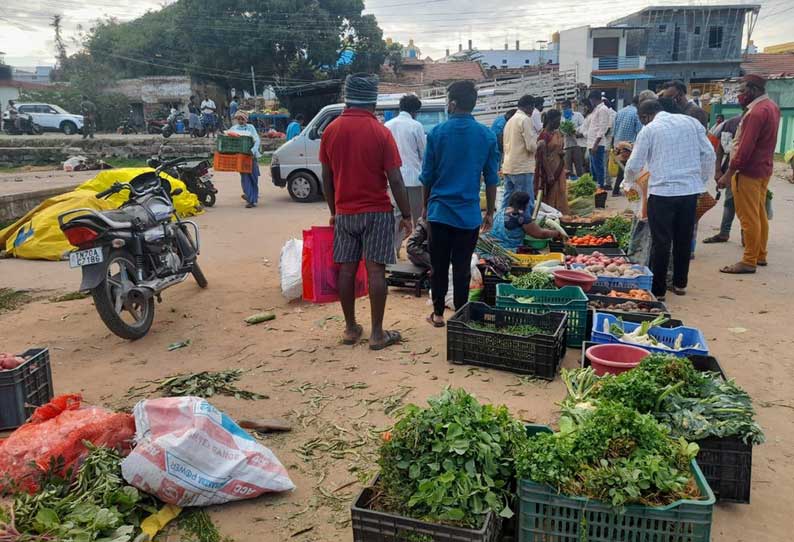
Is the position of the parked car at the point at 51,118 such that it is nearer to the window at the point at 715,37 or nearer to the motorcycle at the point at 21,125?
the motorcycle at the point at 21,125

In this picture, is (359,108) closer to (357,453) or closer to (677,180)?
(357,453)

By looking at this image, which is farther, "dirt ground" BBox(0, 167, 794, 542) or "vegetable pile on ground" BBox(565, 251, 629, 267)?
"vegetable pile on ground" BBox(565, 251, 629, 267)

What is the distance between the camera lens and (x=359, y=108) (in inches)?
179

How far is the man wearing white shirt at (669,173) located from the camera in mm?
5598

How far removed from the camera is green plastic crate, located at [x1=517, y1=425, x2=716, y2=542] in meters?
2.17

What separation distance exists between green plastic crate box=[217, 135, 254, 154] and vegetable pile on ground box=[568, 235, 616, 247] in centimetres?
700

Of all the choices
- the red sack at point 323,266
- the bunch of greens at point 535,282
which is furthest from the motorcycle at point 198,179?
the bunch of greens at point 535,282

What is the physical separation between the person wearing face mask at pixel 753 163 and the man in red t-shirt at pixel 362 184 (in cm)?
421

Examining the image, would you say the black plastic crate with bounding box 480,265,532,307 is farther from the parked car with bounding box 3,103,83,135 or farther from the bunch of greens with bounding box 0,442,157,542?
the parked car with bounding box 3,103,83,135

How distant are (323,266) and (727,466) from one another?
3.70 meters

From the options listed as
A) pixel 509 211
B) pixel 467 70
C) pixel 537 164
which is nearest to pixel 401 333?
pixel 509 211

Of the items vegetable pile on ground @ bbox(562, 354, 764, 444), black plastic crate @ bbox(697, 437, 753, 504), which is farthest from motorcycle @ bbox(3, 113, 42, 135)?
black plastic crate @ bbox(697, 437, 753, 504)

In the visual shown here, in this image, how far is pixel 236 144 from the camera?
11812 mm

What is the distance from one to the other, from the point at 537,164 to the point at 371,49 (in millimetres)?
32759
